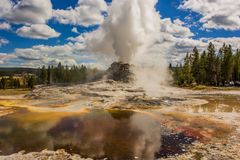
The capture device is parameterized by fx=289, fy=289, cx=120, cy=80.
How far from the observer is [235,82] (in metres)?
102

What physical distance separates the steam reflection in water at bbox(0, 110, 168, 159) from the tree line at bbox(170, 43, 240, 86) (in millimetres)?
67117

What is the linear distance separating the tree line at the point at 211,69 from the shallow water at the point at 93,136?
6780cm

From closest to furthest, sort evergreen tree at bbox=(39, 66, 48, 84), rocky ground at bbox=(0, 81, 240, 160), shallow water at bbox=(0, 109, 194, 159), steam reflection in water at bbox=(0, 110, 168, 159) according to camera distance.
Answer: rocky ground at bbox=(0, 81, 240, 160), shallow water at bbox=(0, 109, 194, 159), steam reflection in water at bbox=(0, 110, 168, 159), evergreen tree at bbox=(39, 66, 48, 84)

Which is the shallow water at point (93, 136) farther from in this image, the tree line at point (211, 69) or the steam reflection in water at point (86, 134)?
the tree line at point (211, 69)

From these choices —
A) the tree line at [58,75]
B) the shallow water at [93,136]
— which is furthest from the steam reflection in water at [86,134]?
the tree line at [58,75]

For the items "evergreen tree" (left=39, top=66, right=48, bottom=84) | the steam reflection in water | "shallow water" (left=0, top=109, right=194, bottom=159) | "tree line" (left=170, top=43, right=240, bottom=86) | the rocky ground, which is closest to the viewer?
the rocky ground

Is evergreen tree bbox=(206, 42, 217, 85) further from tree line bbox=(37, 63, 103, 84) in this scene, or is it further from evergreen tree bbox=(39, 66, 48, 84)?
evergreen tree bbox=(39, 66, 48, 84)

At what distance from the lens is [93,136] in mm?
28156

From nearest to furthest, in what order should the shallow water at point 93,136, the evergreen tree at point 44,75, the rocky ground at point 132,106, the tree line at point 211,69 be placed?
the rocky ground at point 132,106 → the shallow water at point 93,136 → the tree line at point 211,69 → the evergreen tree at point 44,75

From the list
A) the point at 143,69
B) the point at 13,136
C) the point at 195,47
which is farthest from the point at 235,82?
the point at 13,136

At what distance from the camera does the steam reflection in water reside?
23.4m

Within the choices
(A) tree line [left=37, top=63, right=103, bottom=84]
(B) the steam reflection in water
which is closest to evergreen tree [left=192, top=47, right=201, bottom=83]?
(A) tree line [left=37, top=63, right=103, bottom=84]

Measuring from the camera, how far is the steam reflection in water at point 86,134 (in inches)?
922

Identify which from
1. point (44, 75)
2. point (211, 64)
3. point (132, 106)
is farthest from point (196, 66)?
point (44, 75)
